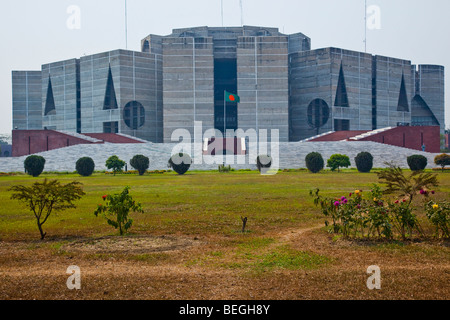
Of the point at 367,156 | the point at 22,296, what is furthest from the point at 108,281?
the point at 367,156

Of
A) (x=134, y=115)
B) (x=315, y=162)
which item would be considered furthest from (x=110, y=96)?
(x=315, y=162)

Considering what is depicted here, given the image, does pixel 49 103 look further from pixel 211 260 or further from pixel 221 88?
pixel 211 260

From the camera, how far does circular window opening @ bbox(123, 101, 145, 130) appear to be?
57.9 meters

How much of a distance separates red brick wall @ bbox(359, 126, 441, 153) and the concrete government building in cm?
1211

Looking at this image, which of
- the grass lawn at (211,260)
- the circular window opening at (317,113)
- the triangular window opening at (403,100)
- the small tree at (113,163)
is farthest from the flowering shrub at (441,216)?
the triangular window opening at (403,100)

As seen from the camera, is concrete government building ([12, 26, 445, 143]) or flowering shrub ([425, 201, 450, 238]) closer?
flowering shrub ([425, 201, 450, 238])

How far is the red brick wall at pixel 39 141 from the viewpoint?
46031mm

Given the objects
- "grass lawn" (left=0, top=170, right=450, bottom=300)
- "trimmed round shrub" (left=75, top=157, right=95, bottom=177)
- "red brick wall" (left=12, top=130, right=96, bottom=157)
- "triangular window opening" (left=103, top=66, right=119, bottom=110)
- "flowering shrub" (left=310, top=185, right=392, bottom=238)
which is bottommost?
"grass lawn" (left=0, top=170, right=450, bottom=300)

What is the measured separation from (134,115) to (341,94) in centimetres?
2770

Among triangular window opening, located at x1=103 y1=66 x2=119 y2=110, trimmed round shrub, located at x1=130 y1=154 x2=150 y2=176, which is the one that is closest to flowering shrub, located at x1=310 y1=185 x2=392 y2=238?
trimmed round shrub, located at x1=130 y1=154 x2=150 y2=176

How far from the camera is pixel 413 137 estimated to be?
45.9 meters

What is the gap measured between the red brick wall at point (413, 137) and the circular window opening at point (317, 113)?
1384 centimetres

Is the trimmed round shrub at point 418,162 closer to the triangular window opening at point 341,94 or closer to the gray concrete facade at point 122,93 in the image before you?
the triangular window opening at point 341,94

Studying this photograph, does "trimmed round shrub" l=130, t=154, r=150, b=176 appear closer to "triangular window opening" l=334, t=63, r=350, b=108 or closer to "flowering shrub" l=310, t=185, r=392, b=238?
"flowering shrub" l=310, t=185, r=392, b=238
